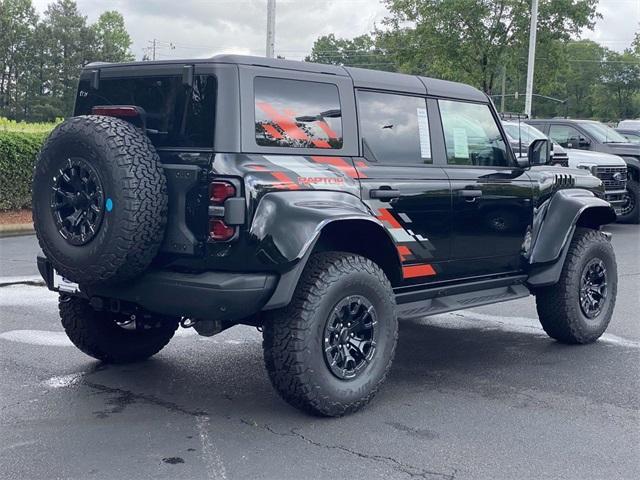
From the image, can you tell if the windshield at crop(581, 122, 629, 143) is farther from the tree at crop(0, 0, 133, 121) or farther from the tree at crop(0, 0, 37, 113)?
the tree at crop(0, 0, 37, 113)

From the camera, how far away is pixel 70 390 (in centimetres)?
504

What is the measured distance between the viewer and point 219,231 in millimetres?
4258

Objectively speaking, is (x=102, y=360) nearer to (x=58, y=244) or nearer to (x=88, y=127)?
(x=58, y=244)

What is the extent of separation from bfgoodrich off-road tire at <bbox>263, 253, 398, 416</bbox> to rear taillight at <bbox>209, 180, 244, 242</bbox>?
53 cm

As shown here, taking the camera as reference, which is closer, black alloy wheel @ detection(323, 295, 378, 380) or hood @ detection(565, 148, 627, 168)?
black alloy wheel @ detection(323, 295, 378, 380)

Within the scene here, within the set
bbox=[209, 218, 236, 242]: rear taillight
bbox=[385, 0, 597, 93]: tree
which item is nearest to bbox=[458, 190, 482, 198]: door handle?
bbox=[209, 218, 236, 242]: rear taillight

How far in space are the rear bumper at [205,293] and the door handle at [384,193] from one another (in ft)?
3.03

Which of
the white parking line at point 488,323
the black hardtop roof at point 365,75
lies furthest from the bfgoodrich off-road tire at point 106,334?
the white parking line at point 488,323

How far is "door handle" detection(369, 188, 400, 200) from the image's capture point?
16.1 ft

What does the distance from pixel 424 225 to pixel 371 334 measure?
87 cm

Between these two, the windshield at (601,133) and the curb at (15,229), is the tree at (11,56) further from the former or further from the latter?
the windshield at (601,133)

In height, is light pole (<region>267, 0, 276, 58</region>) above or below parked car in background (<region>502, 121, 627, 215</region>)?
above

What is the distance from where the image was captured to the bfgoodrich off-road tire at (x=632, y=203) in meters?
15.3

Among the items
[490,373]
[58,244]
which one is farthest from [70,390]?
[490,373]
